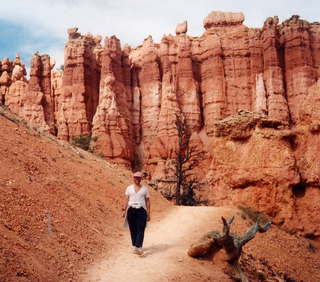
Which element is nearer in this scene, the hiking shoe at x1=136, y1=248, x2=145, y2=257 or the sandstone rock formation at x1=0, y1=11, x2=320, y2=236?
the hiking shoe at x1=136, y1=248, x2=145, y2=257

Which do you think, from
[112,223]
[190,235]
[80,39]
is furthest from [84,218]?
[80,39]

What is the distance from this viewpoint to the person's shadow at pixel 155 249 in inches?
291

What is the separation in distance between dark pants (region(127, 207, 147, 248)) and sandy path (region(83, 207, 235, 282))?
320 mm

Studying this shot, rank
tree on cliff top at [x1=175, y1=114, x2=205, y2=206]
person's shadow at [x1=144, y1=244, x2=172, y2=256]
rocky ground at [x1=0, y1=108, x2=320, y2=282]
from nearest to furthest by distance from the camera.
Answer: rocky ground at [x1=0, y1=108, x2=320, y2=282] < person's shadow at [x1=144, y1=244, x2=172, y2=256] < tree on cliff top at [x1=175, y1=114, x2=205, y2=206]

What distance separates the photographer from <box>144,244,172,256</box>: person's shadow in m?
7.38

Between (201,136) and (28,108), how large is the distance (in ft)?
75.5

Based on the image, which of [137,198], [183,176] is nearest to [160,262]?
[137,198]

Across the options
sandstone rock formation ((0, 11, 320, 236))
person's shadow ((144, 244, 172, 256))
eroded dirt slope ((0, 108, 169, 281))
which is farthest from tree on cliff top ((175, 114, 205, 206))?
sandstone rock formation ((0, 11, 320, 236))

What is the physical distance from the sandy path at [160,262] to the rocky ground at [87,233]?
0.02 m

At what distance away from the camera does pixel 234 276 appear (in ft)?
22.4

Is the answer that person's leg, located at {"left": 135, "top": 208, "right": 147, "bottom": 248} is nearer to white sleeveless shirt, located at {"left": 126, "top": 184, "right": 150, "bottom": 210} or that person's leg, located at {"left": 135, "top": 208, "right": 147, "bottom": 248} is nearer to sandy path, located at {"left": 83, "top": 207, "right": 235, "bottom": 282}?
white sleeveless shirt, located at {"left": 126, "top": 184, "right": 150, "bottom": 210}

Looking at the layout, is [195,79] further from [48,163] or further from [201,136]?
[48,163]

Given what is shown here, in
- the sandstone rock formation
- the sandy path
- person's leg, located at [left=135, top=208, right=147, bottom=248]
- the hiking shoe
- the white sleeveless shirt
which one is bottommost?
the sandy path

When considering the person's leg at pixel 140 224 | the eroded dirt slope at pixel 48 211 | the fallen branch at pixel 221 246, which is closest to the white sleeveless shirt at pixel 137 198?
the person's leg at pixel 140 224
